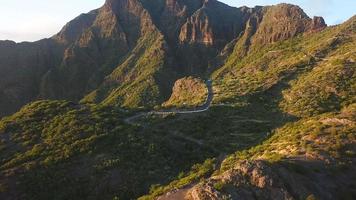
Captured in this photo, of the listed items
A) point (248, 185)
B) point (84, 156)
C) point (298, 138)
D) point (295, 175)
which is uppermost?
point (248, 185)

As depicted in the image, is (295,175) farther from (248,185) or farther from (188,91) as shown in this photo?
(188,91)

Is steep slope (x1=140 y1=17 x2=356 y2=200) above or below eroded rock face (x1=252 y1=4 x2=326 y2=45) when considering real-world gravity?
below

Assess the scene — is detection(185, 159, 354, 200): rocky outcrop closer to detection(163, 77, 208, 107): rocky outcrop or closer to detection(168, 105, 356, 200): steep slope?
detection(168, 105, 356, 200): steep slope

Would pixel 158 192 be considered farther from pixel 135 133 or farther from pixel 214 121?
pixel 214 121

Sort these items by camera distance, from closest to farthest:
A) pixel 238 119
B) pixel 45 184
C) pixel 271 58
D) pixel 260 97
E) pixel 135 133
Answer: pixel 45 184, pixel 135 133, pixel 238 119, pixel 260 97, pixel 271 58

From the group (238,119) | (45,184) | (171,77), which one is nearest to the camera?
(45,184)

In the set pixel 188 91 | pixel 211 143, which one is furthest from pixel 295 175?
pixel 188 91

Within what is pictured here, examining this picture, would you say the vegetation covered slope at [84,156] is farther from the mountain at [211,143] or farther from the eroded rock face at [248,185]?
the eroded rock face at [248,185]

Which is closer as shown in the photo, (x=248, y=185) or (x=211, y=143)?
(x=248, y=185)

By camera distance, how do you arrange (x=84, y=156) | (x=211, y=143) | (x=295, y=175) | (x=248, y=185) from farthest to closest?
(x=211, y=143) < (x=84, y=156) < (x=295, y=175) < (x=248, y=185)

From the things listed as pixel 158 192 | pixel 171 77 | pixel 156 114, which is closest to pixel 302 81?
pixel 156 114

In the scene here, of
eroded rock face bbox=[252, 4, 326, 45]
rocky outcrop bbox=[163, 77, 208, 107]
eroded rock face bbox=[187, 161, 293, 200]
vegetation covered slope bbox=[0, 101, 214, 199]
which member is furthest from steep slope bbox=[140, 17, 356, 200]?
eroded rock face bbox=[252, 4, 326, 45]
